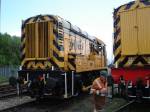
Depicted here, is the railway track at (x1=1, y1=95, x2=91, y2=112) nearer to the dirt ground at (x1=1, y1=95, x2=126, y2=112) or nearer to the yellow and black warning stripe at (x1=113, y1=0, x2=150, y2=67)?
the dirt ground at (x1=1, y1=95, x2=126, y2=112)

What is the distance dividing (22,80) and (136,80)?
206 inches

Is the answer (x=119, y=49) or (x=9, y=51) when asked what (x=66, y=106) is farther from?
(x=9, y=51)

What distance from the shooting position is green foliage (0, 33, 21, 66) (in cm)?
4628

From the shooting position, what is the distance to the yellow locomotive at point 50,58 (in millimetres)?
12625

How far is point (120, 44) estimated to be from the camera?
11156 mm

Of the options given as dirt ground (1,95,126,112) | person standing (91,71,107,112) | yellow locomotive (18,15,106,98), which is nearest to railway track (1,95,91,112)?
dirt ground (1,95,126,112)

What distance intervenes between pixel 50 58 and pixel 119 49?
328 cm

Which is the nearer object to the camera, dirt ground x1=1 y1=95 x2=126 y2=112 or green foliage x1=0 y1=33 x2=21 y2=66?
dirt ground x1=1 y1=95 x2=126 y2=112

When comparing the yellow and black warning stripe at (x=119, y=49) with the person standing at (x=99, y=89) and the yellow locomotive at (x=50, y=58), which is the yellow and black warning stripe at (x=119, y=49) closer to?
the person standing at (x=99, y=89)

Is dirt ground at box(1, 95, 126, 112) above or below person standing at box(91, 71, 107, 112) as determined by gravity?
below

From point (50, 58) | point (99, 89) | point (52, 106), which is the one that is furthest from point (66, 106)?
point (99, 89)

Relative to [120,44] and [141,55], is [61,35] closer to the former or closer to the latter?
[120,44]

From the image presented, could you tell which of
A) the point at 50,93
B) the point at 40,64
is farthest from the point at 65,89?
the point at 40,64

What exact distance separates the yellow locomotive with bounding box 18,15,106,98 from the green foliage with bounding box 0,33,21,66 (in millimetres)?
31457
